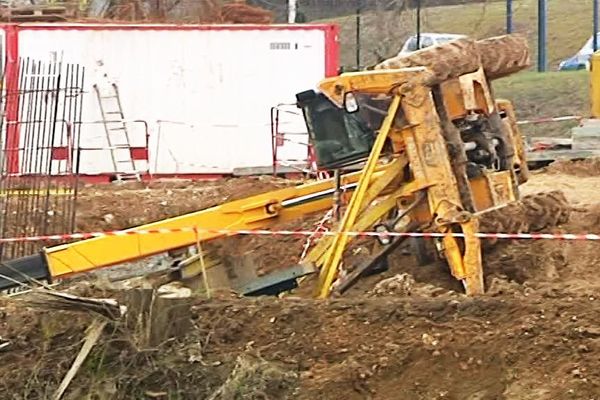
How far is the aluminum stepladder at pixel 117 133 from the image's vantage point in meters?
23.1

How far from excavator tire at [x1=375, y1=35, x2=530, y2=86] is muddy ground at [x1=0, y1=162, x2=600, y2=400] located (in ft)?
6.62

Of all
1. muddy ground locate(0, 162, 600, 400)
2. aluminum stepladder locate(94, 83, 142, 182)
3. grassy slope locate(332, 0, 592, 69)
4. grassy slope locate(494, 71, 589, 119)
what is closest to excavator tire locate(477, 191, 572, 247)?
muddy ground locate(0, 162, 600, 400)

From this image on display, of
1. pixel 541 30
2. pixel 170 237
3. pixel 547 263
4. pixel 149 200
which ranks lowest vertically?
pixel 149 200

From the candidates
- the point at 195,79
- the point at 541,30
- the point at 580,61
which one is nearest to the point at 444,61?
the point at 195,79

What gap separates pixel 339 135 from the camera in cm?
1096

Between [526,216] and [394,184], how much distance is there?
1.25m

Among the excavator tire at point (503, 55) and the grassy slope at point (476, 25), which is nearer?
the excavator tire at point (503, 55)

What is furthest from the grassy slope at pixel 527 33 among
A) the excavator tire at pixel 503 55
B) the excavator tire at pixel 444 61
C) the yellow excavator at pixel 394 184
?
the excavator tire at pixel 444 61

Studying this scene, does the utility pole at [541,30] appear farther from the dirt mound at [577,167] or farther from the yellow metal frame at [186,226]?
the yellow metal frame at [186,226]

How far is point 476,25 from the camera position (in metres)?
46.2

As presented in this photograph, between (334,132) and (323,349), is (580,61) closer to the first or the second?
(334,132)

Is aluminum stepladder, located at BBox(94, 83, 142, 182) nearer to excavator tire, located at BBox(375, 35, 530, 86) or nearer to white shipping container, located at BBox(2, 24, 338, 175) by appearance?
white shipping container, located at BBox(2, 24, 338, 175)

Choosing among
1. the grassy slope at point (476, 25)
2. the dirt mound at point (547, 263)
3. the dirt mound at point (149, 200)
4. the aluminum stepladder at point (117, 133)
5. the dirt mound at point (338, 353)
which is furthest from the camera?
the grassy slope at point (476, 25)

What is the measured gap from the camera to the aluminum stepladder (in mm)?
23094
